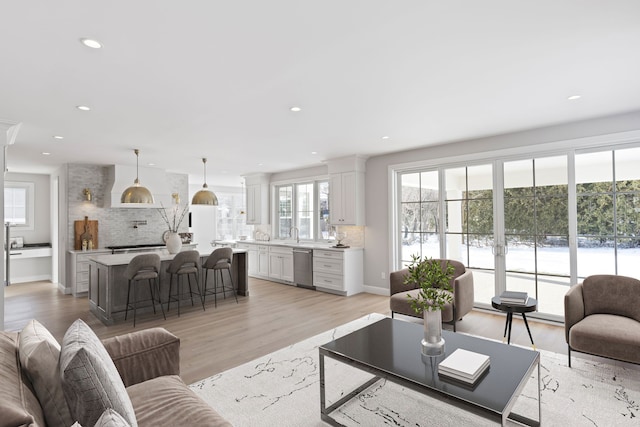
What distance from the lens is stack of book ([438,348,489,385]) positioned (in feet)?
6.29

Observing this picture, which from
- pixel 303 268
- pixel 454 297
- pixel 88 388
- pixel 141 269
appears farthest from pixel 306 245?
pixel 88 388

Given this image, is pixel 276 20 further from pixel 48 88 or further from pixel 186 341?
pixel 186 341

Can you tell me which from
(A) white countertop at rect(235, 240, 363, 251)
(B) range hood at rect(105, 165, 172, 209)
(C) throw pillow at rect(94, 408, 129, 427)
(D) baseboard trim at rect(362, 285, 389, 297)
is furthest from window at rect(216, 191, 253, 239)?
(C) throw pillow at rect(94, 408, 129, 427)

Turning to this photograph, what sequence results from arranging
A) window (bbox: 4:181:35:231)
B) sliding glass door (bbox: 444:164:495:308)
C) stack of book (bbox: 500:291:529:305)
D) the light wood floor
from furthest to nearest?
window (bbox: 4:181:35:231)
sliding glass door (bbox: 444:164:495:308)
the light wood floor
stack of book (bbox: 500:291:529:305)

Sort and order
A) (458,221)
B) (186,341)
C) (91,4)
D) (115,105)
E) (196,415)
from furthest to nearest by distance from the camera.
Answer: (458,221), (186,341), (115,105), (91,4), (196,415)

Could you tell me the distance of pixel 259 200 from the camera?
8391 millimetres

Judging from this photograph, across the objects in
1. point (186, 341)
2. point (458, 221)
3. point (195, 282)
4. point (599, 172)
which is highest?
point (599, 172)

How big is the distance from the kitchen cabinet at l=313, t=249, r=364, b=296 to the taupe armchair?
1.77 metres

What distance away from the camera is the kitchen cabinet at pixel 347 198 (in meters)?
6.27

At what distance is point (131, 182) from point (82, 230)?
1351mm

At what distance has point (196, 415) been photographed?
5.15 feet

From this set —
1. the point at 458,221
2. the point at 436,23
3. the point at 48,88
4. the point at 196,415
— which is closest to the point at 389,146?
the point at 458,221

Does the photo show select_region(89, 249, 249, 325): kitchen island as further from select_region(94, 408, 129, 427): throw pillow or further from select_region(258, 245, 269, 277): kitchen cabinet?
select_region(94, 408, 129, 427): throw pillow

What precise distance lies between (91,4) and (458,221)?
198 inches
